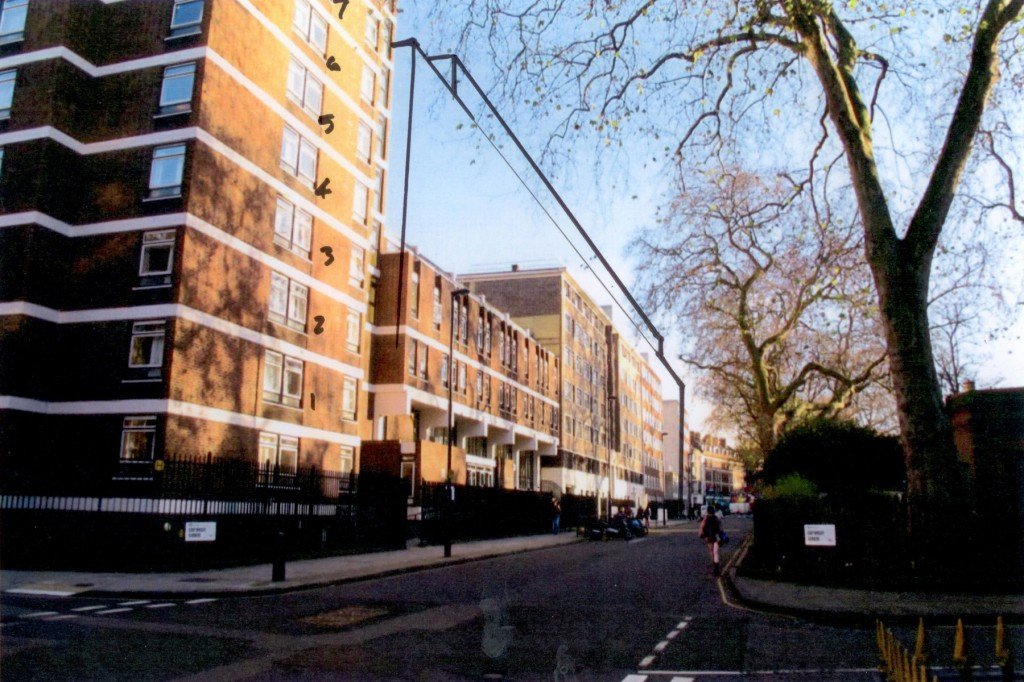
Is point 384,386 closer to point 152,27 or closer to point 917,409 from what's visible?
point 152,27

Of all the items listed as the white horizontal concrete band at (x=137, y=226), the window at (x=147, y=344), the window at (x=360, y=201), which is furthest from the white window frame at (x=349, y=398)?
the window at (x=147, y=344)

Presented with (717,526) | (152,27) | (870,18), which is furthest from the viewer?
(152,27)

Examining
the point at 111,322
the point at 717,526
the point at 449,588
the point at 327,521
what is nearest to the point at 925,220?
the point at 717,526

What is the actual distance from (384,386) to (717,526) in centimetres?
2135

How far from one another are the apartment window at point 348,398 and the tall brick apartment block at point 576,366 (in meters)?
27.2

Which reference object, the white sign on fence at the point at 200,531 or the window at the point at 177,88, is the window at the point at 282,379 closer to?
the window at the point at 177,88

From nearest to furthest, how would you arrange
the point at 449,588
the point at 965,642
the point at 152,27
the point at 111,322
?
the point at 965,642 → the point at 449,588 → the point at 111,322 → the point at 152,27

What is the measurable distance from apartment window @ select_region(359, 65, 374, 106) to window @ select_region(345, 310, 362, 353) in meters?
10.2

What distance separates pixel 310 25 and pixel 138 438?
59.5 feet

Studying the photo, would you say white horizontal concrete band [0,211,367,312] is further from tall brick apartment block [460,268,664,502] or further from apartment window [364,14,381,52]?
tall brick apartment block [460,268,664,502]

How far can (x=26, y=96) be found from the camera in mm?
27156

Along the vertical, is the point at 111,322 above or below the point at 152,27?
below

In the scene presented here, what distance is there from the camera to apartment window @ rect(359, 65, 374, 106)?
1492 inches

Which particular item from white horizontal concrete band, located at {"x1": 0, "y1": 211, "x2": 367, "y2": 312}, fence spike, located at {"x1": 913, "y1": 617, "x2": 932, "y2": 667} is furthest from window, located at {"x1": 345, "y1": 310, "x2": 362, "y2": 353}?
fence spike, located at {"x1": 913, "y1": 617, "x2": 932, "y2": 667}
